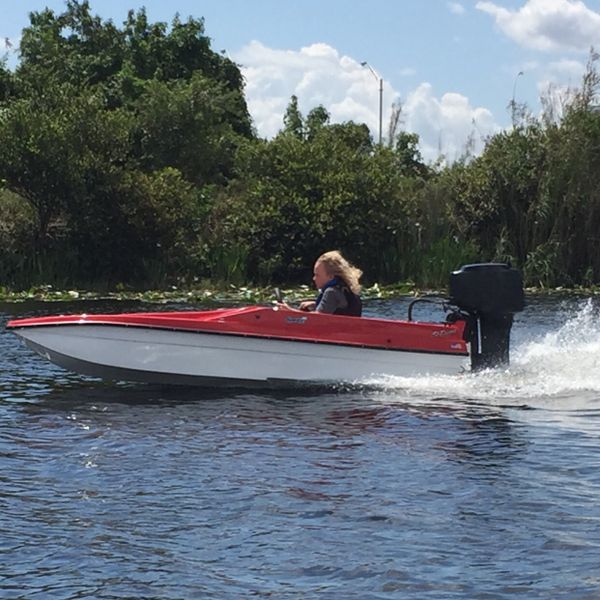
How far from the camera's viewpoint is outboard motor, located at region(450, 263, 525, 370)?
12.6 metres

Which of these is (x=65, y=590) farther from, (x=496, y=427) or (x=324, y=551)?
(x=496, y=427)

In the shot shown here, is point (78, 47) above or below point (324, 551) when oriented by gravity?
above

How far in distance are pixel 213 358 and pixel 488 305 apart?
292 centimetres

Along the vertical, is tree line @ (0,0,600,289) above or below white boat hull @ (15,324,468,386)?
above

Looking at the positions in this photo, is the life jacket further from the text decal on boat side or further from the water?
the water

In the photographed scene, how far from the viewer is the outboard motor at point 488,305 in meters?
12.6

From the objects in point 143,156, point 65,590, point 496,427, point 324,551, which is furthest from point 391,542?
point 143,156

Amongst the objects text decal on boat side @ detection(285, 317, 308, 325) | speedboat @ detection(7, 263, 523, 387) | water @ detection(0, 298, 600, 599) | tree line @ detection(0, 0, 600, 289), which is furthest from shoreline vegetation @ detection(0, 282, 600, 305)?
water @ detection(0, 298, 600, 599)

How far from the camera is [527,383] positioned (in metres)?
12.9

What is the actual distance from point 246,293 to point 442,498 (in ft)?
63.8

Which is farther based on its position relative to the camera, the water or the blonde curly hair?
the blonde curly hair

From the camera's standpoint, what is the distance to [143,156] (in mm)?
35406

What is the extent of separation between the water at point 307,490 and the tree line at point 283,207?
652 inches

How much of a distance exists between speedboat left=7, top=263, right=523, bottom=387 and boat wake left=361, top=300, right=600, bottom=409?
0.13m
